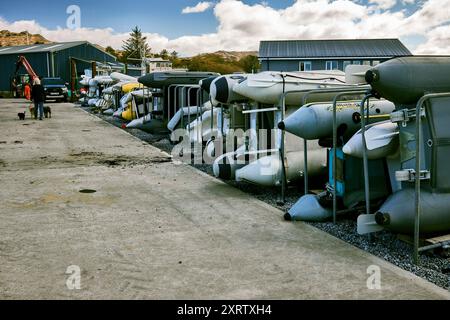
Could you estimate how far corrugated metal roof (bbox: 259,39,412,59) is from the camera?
141 feet

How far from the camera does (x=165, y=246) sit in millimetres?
4645

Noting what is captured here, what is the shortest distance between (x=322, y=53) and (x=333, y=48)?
1.67 metres

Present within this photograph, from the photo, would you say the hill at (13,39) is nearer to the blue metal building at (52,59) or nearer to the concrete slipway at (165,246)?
the blue metal building at (52,59)

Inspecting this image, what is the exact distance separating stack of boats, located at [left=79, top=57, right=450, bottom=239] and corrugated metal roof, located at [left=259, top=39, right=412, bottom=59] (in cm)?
3521

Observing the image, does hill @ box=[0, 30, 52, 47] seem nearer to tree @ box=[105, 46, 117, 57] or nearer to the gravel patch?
tree @ box=[105, 46, 117, 57]

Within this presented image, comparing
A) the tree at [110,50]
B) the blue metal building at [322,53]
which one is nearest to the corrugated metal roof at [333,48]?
the blue metal building at [322,53]

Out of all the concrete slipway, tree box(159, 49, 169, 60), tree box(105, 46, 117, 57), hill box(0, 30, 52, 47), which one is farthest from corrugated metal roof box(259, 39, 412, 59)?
A: hill box(0, 30, 52, 47)

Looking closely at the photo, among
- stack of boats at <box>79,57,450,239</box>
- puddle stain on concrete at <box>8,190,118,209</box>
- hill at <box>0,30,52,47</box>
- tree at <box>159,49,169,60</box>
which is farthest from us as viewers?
hill at <box>0,30,52,47</box>

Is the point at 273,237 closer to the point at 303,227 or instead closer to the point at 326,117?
the point at 303,227

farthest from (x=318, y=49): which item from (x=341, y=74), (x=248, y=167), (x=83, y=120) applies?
(x=248, y=167)

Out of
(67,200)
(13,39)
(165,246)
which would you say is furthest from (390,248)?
(13,39)

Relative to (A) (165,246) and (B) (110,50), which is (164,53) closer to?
(B) (110,50)

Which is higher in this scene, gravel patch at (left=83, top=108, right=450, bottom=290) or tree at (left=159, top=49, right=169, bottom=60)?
tree at (left=159, top=49, right=169, bottom=60)

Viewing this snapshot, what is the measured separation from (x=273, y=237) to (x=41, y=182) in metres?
4.58
